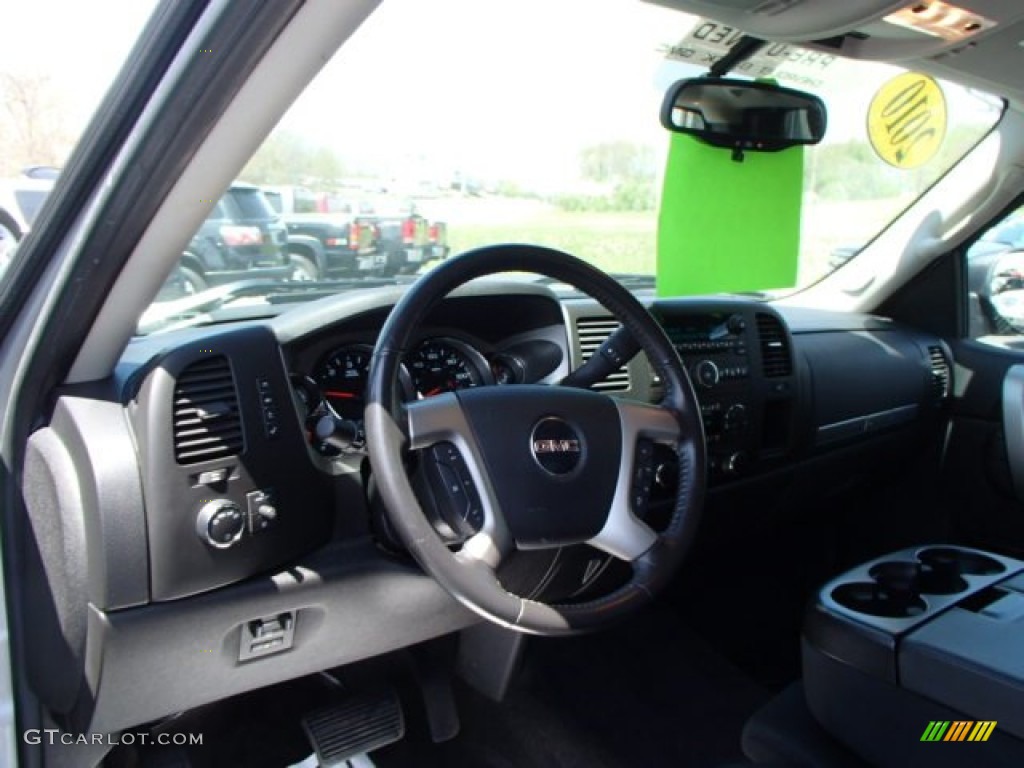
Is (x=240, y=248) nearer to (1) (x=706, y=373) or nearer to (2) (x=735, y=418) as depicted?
(1) (x=706, y=373)

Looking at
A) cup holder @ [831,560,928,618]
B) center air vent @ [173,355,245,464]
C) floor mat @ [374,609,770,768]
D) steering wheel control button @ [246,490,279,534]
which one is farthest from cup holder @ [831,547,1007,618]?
center air vent @ [173,355,245,464]

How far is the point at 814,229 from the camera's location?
311cm

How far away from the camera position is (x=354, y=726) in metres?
2.27

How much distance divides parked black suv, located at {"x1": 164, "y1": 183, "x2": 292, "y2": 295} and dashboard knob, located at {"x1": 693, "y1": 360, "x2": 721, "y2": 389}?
1.18m

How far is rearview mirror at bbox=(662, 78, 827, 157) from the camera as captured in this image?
8.25 ft

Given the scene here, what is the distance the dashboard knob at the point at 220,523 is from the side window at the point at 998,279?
9.40 ft

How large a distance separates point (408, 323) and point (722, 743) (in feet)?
5.80

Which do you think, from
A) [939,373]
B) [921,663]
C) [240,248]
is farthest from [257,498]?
[939,373]

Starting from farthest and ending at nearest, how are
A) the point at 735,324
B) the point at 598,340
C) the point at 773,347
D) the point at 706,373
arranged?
the point at 773,347 < the point at 735,324 < the point at 706,373 < the point at 598,340

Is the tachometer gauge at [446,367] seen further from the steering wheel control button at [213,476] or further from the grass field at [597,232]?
the steering wheel control button at [213,476]

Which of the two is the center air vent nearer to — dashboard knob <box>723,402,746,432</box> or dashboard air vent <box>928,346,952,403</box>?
dashboard knob <box>723,402,746,432</box>

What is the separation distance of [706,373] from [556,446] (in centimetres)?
105

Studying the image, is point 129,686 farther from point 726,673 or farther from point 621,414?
point 726,673

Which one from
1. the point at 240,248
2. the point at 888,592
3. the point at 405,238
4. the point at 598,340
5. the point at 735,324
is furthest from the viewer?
the point at 735,324
